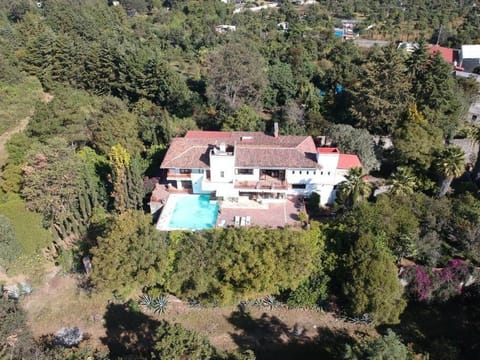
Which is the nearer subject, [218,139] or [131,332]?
[131,332]

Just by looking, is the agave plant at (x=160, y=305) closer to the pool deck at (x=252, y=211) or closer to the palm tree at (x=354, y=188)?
the pool deck at (x=252, y=211)

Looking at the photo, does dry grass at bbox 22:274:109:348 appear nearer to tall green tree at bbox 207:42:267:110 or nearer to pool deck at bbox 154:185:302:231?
pool deck at bbox 154:185:302:231

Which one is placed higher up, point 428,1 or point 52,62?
point 428,1

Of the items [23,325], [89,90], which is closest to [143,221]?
[23,325]

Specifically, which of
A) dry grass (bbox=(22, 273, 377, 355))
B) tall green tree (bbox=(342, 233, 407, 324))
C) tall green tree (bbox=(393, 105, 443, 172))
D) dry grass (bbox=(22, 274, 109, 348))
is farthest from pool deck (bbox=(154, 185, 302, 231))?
tall green tree (bbox=(393, 105, 443, 172))

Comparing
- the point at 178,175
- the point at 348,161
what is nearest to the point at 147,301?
the point at 178,175

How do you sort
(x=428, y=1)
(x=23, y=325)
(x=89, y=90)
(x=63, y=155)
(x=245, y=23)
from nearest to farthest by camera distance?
(x=23, y=325)
(x=63, y=155)
(x=89, y=90)
(x=245, y=23)
(x=428, y=1)

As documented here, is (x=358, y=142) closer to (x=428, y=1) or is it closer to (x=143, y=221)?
(x=143, y=221)

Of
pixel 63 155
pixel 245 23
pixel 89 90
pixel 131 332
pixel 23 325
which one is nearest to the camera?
pixel 23 325
